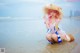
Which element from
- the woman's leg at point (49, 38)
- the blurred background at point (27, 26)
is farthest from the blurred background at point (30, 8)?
the woman's leg at point (49, 38)

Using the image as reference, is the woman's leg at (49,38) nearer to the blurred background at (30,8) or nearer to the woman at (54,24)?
the woman at (54,24)

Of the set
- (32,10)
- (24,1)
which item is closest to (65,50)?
(32,10)

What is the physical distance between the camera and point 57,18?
64.8 inches

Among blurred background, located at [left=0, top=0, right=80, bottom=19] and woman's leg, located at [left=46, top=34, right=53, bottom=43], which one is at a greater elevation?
blurred background, located at [left=0, top=0, right=80, bottom=19]

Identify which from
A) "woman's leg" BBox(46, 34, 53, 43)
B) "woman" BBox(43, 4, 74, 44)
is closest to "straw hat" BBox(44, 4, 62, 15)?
"woman" BBox(43, 4, 74, 44)

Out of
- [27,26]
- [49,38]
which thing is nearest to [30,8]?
[27,26]

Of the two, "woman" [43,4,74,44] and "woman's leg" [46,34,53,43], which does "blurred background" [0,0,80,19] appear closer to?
"woman" [43,4,74,44]

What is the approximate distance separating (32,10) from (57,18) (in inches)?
8.6

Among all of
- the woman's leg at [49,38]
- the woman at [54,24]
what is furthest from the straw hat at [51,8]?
the woman's leg at [49,38]

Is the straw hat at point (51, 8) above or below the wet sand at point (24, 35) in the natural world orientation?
above

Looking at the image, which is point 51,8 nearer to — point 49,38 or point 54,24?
point 54,24

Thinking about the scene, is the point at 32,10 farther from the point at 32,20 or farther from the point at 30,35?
the point at 30,35

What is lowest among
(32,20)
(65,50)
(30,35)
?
(65,50)

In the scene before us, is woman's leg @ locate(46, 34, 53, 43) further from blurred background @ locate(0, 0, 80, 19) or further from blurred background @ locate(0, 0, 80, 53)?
blurred background @ locate(0, 0, 80, 19)
